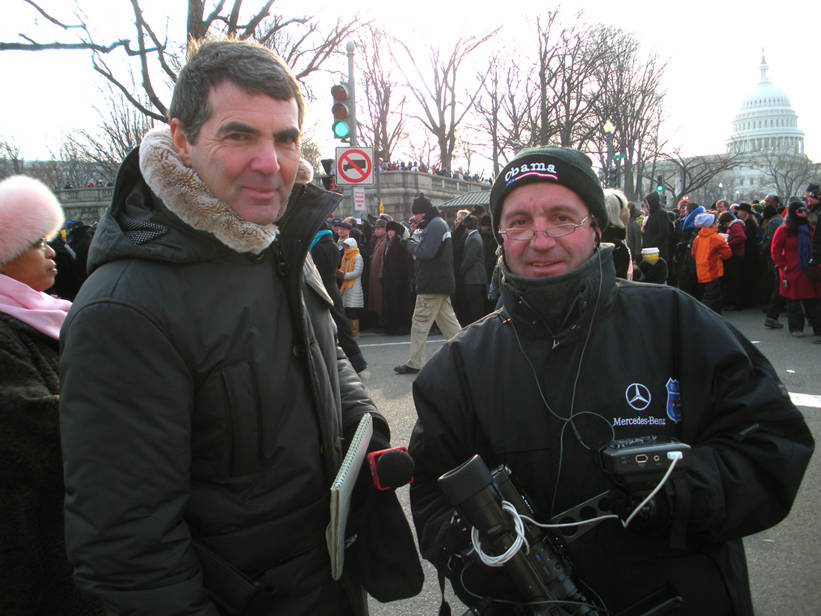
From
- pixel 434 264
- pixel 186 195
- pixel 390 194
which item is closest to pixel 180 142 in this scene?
pixel 186 195

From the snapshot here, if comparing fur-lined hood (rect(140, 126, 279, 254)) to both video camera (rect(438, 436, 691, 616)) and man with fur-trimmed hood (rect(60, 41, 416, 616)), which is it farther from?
video camera (rect(438, 436, 691, 616))

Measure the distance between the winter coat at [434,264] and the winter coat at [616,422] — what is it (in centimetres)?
569

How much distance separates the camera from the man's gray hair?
1369 millimetres

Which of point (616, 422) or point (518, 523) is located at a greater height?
point (616, 422)

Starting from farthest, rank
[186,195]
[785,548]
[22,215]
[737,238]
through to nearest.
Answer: [737,238], [785,548], [22,215], [186,195]

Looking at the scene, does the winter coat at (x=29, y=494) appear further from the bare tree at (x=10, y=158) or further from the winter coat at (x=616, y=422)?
the bare tree at (x=10, y=158)

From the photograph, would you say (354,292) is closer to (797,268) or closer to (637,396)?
(797,268)

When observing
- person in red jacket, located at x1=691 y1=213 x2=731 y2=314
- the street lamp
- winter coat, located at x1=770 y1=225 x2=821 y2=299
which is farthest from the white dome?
winter coat, located at x1=770 y1=225 x2=821 y2=299

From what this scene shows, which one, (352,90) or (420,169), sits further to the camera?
(420,169)

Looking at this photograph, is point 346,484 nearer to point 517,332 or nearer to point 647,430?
point 517,332

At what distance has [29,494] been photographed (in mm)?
1514

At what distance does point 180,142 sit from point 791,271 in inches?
351

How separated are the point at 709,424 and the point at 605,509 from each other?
376mm

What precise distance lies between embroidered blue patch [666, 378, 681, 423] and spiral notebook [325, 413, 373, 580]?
2.72ft
